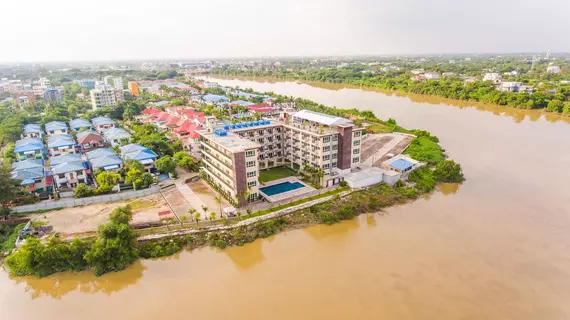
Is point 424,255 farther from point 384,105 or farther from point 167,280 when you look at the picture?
point 384,105

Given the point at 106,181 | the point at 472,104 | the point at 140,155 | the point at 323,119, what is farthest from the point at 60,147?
the point at 472,104

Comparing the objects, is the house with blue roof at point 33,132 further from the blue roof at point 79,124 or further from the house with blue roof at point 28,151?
the house with blue roof at point 28,151

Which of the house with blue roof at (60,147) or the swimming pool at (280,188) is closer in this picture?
the swimming pool at (280,188)

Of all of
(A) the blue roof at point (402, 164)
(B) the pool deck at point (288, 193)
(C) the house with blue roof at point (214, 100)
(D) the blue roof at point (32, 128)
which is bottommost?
(B) the pool deck at point (288, 193)

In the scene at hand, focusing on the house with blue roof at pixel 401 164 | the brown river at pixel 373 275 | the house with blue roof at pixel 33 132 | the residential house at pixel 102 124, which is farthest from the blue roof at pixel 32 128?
the house with blue roof at pixel 401 164

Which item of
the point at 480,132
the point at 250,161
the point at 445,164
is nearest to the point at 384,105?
the point at 480,132

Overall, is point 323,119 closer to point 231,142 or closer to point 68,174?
point 231,142

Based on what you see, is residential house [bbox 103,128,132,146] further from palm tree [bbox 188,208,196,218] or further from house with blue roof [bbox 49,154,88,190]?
palm tree [bbox 188,208,196,218]
